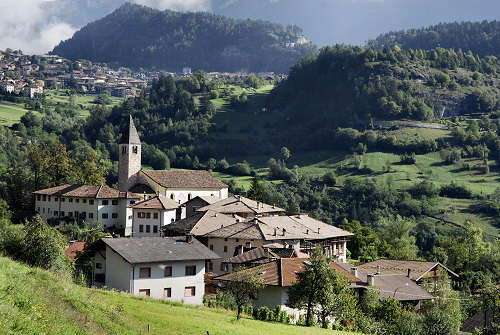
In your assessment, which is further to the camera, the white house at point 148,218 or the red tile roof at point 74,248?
the white house at point 148,218

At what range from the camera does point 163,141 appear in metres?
196

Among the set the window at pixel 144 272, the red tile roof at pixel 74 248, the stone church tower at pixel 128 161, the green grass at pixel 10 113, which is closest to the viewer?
the window at pixel 144 272

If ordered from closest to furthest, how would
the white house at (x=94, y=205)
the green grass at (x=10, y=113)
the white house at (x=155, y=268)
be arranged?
the white house at (x=155, y=268)
the white house at (x=94, y=205)
the green grass at (x=10, y=113)

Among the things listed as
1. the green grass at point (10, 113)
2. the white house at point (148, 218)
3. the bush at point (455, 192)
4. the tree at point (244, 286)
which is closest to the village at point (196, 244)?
the white house at point (148, 218)

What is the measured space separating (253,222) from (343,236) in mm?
14986

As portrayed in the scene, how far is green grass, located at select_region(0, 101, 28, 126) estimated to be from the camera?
17575cm

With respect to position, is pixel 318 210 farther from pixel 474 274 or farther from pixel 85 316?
pixel 85 316

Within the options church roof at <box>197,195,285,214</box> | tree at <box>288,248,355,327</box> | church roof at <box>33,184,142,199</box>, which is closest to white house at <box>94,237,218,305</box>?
tree at <box>288,248,355,327</box>

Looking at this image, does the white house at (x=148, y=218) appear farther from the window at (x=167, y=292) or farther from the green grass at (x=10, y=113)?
the green grass at (x=10, y=113)

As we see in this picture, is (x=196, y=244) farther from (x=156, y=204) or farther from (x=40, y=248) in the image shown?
(x=156, y=204)

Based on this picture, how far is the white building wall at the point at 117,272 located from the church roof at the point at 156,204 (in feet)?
108

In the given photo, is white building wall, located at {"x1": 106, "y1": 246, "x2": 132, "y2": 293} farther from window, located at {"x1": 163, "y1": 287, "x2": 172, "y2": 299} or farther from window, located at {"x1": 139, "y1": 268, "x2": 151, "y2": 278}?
window, located at {"x1": 163, "y1": 287, "x2": 172, "y2": 299}

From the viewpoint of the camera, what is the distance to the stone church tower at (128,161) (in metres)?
92.1

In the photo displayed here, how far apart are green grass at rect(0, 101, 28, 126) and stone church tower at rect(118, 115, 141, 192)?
86686 mm
